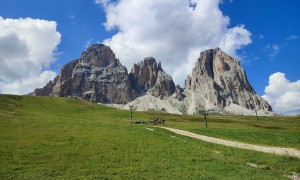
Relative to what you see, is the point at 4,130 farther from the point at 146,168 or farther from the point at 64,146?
the point at 146,168

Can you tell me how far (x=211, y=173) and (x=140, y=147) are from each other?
42.5ft

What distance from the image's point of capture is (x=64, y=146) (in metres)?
37.5

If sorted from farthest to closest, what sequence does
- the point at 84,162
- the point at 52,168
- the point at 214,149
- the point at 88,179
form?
the point at 214,149 → the point at 84,162 → the point at 52,168 → the point at 88,179

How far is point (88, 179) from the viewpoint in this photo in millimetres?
25109

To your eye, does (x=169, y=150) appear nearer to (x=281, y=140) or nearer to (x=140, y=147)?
(x=140, y=147)

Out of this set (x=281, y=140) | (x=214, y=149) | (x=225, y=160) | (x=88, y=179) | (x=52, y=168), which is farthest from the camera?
(x=281, y=140)

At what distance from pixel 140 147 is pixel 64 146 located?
31.3 ft

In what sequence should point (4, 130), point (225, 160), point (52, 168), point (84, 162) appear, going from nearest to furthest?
point (52, 168) → point (84, 162) → point (225, 160) → point (4, 130)

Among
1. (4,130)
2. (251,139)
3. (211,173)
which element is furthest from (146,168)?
(251,139)

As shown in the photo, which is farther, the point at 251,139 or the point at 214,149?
the point at 251,139

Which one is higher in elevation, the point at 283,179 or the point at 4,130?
the point at 4,130

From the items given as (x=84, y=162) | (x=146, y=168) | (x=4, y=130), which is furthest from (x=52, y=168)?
(x=4, y=130)

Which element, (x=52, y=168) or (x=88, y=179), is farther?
(x=52, y=168)

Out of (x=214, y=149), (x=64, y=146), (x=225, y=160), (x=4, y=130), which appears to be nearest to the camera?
(x=225, y=160)
